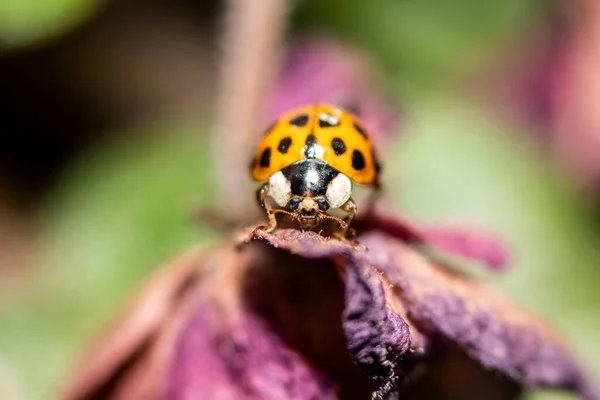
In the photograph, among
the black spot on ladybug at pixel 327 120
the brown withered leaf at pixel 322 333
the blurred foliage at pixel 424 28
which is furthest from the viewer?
the blurred foliage at pixel 424 28

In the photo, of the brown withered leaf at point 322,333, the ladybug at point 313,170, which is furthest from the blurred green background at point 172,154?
the ladybug at point 313,170

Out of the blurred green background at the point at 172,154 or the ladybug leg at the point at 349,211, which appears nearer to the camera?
the ladybug leg at the point at 349,211

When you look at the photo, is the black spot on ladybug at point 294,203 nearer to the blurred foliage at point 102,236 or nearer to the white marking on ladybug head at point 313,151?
the white marking on ladybug head at point 313,151

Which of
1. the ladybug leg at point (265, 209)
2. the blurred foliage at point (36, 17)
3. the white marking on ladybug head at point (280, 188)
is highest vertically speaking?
the blurred foliage at point (36, 17)

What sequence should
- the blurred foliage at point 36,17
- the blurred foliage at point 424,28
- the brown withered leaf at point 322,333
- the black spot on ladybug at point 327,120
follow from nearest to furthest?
the brown withered leaf at point 322,333 < the black spot on ladybug at point 327,120 < the blurred foliage at point 36,17 < the blurred foliage at point 424,28

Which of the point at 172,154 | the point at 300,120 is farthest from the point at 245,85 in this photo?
the point at 300,120

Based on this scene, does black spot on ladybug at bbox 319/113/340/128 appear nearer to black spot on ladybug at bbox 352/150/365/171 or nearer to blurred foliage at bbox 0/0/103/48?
black spot on ladybug at bbox 352/150/365/171

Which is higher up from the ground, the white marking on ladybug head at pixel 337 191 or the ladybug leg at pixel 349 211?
the white marking on ladybug head at pixel 337 191

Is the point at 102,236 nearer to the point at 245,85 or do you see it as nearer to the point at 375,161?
the point at 245,85
